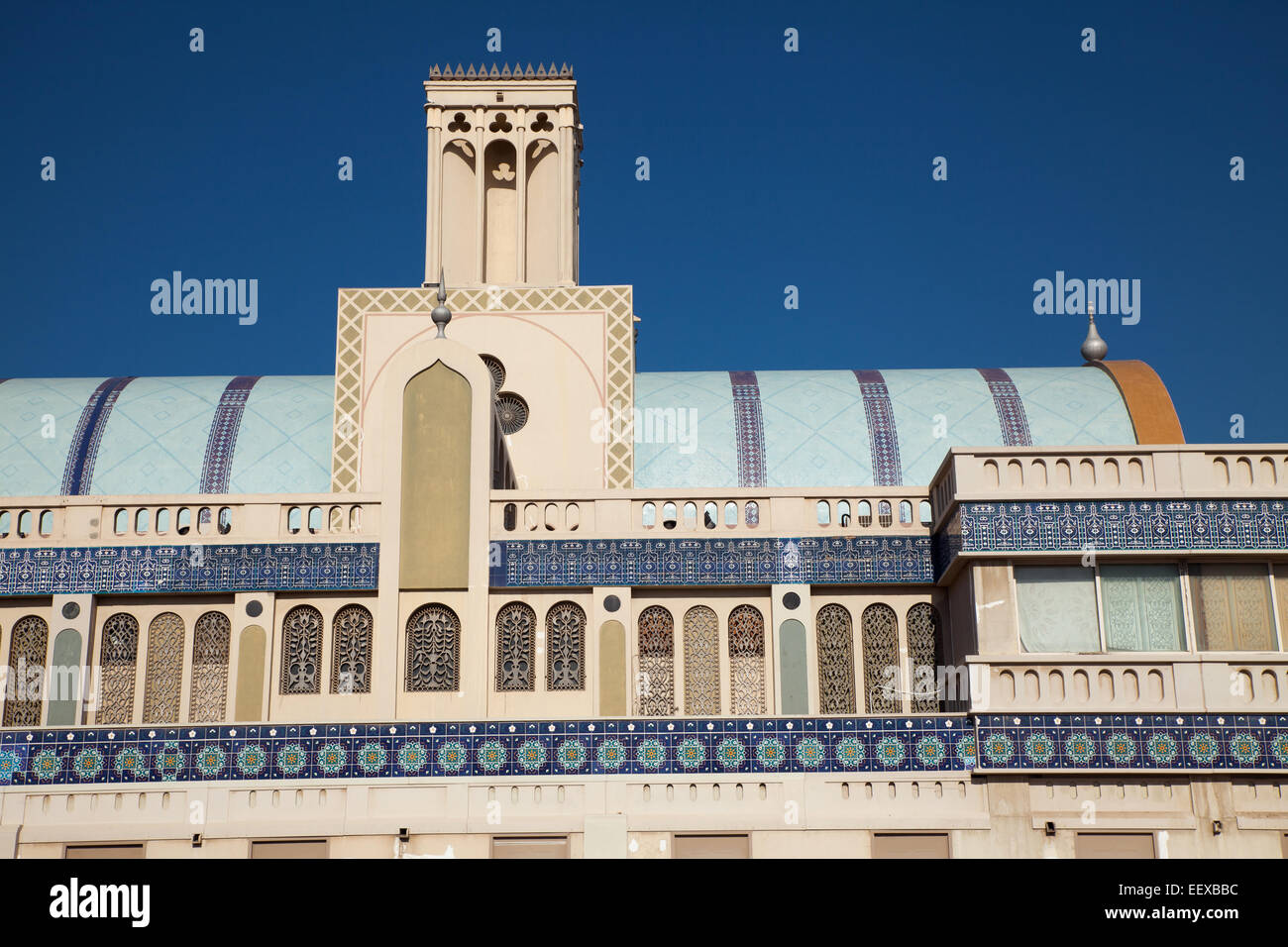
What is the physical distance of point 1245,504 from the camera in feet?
58.3

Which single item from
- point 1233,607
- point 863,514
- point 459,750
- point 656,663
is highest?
point 863,514

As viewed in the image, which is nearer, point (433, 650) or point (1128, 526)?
point (1128, 526)

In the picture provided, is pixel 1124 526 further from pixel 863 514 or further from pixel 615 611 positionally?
pixel 615 611

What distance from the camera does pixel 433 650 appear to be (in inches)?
765

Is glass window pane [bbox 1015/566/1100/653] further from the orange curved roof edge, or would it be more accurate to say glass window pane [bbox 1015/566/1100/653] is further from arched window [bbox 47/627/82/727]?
arched window [bbox 47/627/82/727]

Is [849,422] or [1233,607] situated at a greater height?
[849,422]

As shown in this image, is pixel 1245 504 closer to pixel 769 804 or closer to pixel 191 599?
pixel 769 804

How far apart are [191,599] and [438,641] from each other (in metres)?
3.51

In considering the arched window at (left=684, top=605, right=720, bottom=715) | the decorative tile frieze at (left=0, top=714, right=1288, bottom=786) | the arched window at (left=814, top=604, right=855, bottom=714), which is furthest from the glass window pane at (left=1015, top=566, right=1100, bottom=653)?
the arched window at (left=684, top=605, right=720, bottom=715)

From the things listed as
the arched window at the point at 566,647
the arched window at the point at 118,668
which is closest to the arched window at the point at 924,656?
the arched window at the point at 566,647

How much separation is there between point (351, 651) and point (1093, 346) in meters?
14.5

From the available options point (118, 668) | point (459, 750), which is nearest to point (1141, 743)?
point (459, 750)

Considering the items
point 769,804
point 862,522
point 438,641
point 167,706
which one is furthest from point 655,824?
point 167,706

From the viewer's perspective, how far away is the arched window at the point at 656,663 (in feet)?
64.9
